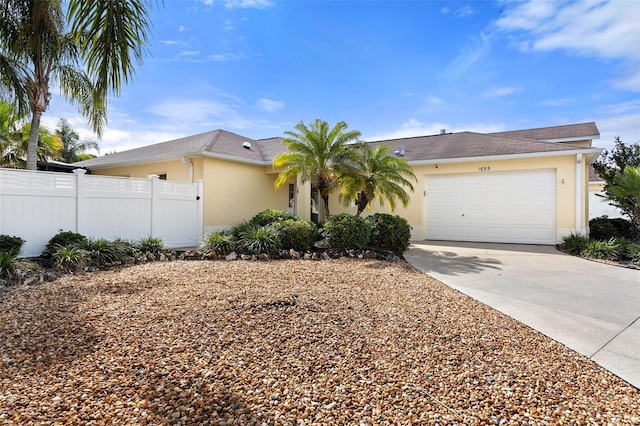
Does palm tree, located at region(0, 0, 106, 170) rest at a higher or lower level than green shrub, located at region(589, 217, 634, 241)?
higher

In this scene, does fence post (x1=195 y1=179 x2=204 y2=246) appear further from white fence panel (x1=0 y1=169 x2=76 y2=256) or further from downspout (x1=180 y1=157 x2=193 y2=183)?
white fence panel (x1=0 y1=169 x2=76 y2=256)

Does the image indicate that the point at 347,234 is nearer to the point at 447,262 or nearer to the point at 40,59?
the point at 447,262

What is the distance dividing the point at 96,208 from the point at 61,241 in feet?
4.36

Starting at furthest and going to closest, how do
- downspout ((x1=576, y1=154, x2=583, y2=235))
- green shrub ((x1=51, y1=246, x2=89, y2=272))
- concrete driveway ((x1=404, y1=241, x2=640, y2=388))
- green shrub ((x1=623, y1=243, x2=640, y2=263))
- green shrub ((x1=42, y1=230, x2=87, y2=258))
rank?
downspout ((x1=576, y1=154, x2=583, y2=235)) → green shrub ((x1=623, y1=243, x2=640, y2=263)) → green shrub ((x1=42, y1=230, x2=87, y2=258)) → green shrub ((x1=51, y1=246, x2=89, y2=272)) → concrete driveway ((x1=404, y1=241, x2=640, y2=388))

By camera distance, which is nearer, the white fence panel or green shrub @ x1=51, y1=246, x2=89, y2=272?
green shrub @ x1=51, y1=246, x2=89, y2=272

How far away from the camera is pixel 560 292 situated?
20.4 ft

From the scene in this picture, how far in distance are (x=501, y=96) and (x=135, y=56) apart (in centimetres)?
1511

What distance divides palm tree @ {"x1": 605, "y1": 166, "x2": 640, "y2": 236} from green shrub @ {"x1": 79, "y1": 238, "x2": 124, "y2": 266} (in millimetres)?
14980

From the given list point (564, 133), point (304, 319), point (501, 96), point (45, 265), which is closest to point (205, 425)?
point (304, 319)

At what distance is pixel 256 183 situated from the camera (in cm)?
1510

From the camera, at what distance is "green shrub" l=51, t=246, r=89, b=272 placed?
7394 millimetres

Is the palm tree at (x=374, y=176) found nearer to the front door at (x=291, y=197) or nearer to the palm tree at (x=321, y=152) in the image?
the palm tree at (x=321, y=152)

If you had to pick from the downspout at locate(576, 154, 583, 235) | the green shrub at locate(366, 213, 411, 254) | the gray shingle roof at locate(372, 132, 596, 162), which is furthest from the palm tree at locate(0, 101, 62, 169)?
the downspout at locate(576, 154, 583, 235)

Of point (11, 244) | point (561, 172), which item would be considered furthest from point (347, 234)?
point (561, 172)
